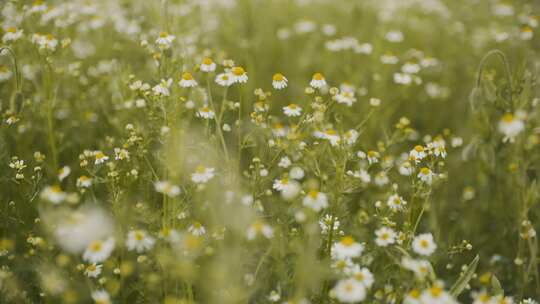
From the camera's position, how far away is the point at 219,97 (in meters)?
3.11

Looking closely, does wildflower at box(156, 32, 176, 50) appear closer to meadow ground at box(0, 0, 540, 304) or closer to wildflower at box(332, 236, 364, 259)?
meadow ground at box(0, 0, 540, 304)

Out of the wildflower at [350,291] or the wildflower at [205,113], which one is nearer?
the wildflower at [350,291]

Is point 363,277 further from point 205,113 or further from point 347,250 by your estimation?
point 205,113

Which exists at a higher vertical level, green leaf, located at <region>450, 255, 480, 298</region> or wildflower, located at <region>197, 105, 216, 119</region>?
wildflower, located at <region>197, 105, 216, 119</region>

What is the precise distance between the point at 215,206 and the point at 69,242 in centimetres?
58

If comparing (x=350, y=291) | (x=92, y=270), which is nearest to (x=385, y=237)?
(x=350, y=291)

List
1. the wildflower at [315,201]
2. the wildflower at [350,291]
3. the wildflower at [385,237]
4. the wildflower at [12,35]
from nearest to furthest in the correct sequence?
1. the wildflower at [350,291]
2. the wildflower at [315,201]
3. the wildflower at [385,237]
4. the wildflower at [12,35]

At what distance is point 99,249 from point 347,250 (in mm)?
850

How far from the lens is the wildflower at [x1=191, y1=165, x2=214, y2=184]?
1732mm

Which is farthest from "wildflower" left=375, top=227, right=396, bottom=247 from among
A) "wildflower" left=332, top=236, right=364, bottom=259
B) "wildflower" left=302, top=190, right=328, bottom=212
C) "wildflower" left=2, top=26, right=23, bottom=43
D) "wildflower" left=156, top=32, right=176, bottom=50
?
"wildflower" left=2, top=26, right=23, bottom=43

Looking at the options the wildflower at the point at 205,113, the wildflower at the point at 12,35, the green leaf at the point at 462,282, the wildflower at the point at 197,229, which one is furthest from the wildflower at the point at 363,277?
the wildflower at the point at 12,35

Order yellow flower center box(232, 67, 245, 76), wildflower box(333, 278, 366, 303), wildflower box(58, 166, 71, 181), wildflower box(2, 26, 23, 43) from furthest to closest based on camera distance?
wildflower box(2, 26, 23, 43) < yellow flower center box(232, 67, 245, 76) < wildflower box(58, 166, 71, 181) < wildflower box(333, 278, 366, 303)

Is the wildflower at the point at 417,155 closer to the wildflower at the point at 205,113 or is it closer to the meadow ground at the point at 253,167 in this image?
the meadow ground at the point at 253,167

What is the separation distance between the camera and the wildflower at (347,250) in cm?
154
